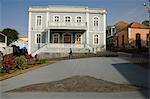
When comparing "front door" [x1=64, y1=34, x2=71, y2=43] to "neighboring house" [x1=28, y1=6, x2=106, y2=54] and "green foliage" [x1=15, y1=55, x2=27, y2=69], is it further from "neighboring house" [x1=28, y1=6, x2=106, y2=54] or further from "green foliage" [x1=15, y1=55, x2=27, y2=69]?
"green foliage" [x1=15, y1=55, x2=27, y2=69]

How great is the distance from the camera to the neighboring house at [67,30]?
43969mm

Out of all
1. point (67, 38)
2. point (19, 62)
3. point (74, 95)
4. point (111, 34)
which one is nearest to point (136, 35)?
point (67, 38)

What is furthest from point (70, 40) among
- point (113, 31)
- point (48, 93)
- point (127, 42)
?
point (48, 93)

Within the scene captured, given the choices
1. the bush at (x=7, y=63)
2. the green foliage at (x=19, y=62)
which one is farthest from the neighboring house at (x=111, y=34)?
the bush at (x=7, y=63)

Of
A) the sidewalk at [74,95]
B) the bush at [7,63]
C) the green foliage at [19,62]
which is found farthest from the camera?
the green foliage at [19,62]

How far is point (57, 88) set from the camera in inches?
505

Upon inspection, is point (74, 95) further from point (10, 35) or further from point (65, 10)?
point (10, 35)

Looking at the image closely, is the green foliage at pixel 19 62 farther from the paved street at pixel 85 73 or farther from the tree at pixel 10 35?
the tree at pixel 10 35

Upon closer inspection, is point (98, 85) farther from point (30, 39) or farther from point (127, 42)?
point (127, 42)

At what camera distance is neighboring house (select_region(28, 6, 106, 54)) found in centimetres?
4397

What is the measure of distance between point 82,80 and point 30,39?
3042 cm

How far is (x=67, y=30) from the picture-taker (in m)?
43.6

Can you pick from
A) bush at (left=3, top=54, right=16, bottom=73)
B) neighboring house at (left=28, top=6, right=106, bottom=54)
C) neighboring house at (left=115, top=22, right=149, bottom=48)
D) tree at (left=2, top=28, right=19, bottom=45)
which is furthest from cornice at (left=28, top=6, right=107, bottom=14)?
tree at (left=2, top=28, right=19, bottom=45)

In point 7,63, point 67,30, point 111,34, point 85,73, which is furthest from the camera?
point 111,34
